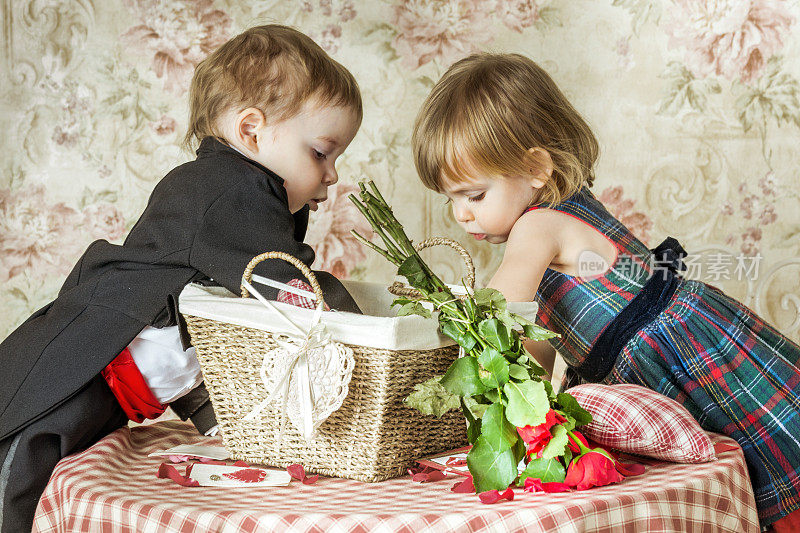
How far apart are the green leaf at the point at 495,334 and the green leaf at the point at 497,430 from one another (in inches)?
2.5

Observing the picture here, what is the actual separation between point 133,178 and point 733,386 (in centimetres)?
137

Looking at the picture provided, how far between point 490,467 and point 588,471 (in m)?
0.10

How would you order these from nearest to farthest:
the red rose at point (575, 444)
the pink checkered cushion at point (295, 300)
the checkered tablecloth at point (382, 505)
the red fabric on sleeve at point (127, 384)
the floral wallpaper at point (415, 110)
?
the checkered tablecloth at point (382, 505)
the red rose at point (575, 444)
the pink checkered cushion at point (295, 300)
the red fabric on sleeve at point (127, 384)
the floral wallpaper at point (415, 110)

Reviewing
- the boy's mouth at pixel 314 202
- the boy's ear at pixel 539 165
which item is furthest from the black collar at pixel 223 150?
the boy's ear at pixel 539 165

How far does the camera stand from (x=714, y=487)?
85 cm

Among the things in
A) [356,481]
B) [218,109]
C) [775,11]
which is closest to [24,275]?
[218,109]

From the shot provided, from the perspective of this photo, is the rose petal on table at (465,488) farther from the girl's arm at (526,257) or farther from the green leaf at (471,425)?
the girl's arm at (526,257)

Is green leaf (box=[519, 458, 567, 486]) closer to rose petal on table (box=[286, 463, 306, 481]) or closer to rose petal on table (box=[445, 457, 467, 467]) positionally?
rose petal on table (box=[445, 457, 467, 467])

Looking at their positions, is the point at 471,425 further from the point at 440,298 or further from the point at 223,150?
the point at 223,150

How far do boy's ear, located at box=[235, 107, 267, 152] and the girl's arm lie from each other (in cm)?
43

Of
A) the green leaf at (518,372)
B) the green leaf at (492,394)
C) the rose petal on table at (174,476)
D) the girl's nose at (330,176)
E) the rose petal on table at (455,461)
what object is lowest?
the rose petal on table at (174,476)

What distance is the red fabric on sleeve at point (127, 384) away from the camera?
1062 mm

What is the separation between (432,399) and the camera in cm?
85

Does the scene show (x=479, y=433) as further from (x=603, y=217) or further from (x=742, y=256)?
(x=742, y=256)
